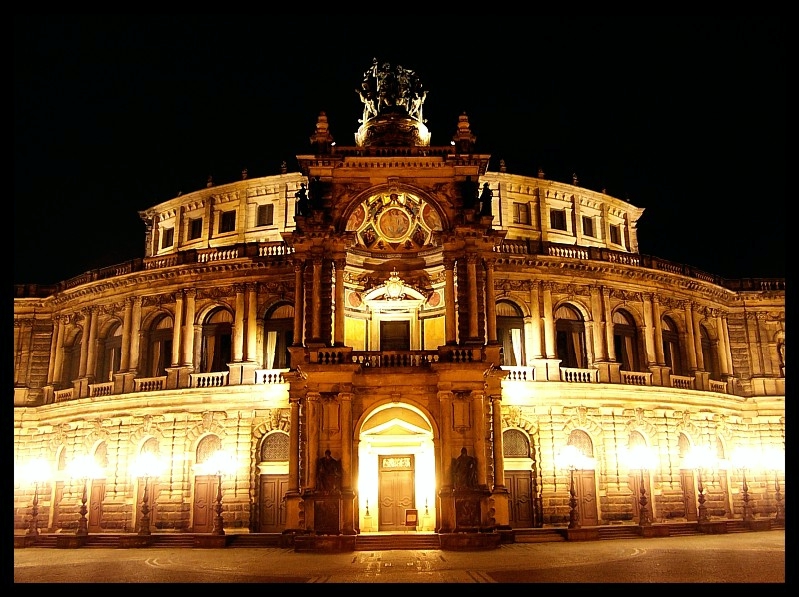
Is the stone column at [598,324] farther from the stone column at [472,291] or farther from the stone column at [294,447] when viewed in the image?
the stone column at [294,447]

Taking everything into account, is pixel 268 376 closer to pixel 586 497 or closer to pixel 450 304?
pixel 450 304

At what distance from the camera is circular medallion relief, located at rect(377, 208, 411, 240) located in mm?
34250

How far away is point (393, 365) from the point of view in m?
29.4

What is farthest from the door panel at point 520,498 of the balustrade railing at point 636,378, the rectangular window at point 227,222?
the rectangular window at point 227,222

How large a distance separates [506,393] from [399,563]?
14702 mm

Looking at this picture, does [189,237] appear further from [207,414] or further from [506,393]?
[506,393]

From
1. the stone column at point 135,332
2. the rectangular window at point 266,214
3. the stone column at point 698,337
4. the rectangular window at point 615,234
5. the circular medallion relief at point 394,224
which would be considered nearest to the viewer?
the circular medallion relief at point 394,224

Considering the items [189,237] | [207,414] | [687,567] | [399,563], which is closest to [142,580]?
[399,563]

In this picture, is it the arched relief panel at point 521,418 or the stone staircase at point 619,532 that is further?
the arched relief panel at point 521,418

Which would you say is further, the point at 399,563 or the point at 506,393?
the point at 506,393

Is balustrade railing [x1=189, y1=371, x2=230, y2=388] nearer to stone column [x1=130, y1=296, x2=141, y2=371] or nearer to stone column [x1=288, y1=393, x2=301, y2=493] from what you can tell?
stone column [x1=130, y1=296, x2=141, y2=371]

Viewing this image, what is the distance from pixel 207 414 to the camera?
1433 inches

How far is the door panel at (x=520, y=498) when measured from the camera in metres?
34.5

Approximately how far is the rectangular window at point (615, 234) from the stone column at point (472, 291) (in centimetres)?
1954
